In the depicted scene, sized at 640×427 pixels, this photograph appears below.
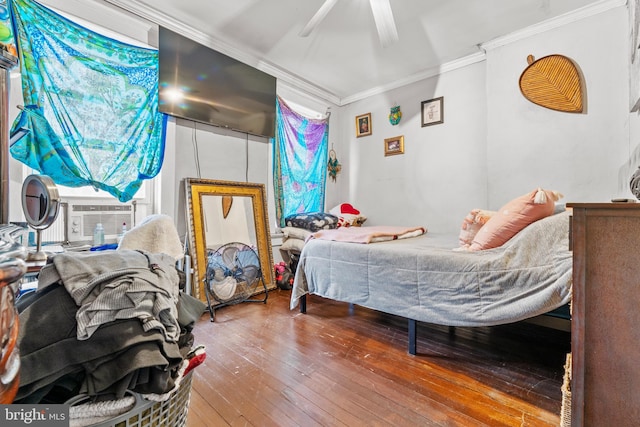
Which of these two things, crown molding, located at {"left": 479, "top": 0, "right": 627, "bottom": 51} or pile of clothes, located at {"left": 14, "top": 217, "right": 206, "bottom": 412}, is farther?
crown molding, located at {"left": 479, "top": 0, "right": 627, "bottom": 51}

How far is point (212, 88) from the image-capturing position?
2783 millimetres

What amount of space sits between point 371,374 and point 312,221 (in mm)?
1990

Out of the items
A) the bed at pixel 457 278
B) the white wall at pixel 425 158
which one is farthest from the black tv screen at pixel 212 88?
the bed at pixel 457 278

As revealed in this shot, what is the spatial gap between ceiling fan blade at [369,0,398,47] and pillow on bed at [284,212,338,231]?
6.26ft

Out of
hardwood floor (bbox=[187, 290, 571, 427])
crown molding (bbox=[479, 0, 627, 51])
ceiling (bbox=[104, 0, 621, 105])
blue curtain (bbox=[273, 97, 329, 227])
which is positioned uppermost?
ceiling (bbox=[104, 0, 621, 105])

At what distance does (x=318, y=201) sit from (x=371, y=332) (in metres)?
2.26

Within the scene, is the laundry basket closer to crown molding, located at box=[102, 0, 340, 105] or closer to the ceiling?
the ceiling

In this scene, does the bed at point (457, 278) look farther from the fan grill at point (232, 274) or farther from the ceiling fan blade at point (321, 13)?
the ceiling fan blade at point (321, 13)

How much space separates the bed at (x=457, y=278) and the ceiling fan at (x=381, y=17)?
1.62 metres

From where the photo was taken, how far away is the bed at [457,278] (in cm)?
139

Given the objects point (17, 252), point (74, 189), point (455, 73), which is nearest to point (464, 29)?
point (455, 73)

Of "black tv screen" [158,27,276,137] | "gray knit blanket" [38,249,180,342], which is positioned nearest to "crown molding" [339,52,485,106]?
"black tv screen" [158,27,276,137]

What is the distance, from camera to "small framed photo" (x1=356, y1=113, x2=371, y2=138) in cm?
408

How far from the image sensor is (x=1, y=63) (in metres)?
0.68
